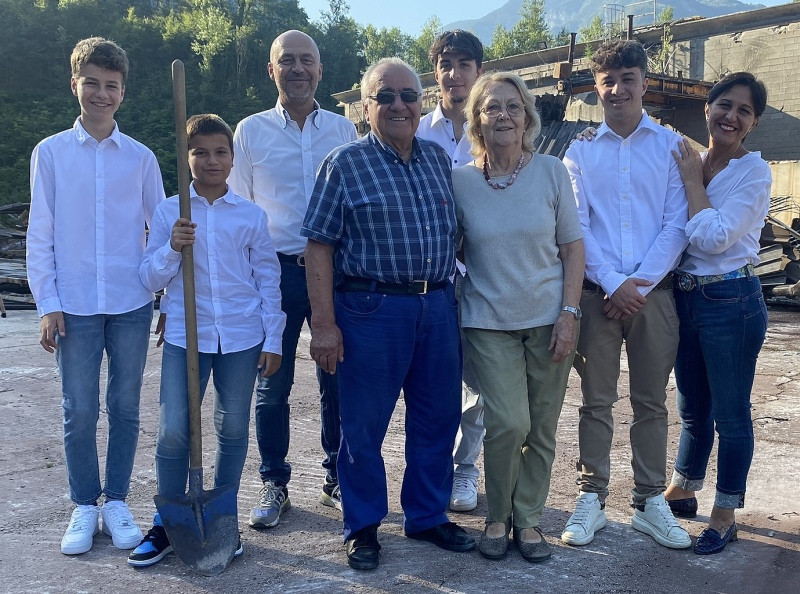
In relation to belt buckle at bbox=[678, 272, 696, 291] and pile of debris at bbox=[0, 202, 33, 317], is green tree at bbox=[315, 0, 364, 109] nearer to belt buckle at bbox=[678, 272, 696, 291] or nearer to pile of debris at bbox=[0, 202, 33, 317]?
pile of debris at bbox=[0, 202, 33, 317]

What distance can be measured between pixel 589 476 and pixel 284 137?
2.28 meters

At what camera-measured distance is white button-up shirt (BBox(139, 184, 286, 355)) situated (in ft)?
11.3

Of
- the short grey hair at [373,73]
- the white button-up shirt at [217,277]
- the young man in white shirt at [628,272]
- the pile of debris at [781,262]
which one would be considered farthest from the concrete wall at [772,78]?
the white button-up shirt at [217,277]

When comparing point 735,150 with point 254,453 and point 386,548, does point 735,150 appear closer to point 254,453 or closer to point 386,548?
point 386,548

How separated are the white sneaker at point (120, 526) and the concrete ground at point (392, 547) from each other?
0.18 feet

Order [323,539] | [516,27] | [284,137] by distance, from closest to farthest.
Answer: [323,539], [284,137], [516,27]

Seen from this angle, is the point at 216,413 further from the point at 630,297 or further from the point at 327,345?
the point at 630,297

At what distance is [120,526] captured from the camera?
140 inches

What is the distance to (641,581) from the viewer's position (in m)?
3.22

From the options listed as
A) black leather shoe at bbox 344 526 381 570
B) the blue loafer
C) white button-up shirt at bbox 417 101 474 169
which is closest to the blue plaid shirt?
white button-up shirt at bbox 417 101 474 169

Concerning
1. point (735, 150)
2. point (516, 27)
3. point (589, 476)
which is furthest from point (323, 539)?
point (516, 27)

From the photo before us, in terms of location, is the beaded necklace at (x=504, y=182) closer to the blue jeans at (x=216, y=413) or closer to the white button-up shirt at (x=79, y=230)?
the blue jeans at (x=216, y=413)

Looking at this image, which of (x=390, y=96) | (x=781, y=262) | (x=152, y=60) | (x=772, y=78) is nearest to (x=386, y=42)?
(x=152, y=60)

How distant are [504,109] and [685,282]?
1.17 m
